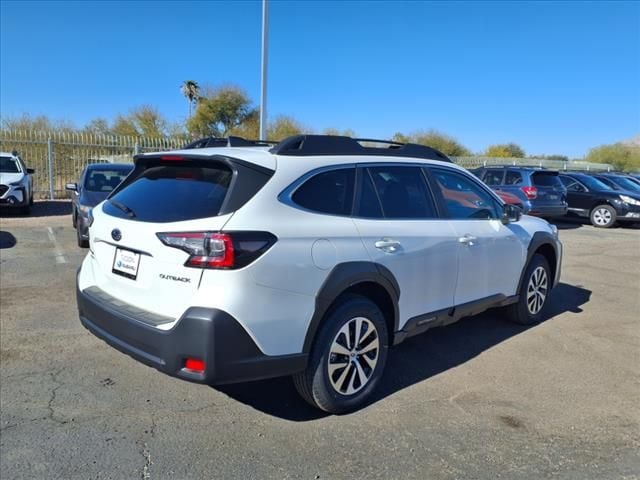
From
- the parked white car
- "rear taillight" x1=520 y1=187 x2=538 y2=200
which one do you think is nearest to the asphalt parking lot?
the parked white car

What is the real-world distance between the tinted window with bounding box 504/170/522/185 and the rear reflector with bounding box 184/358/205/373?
1352 cm

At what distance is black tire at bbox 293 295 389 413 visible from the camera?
123 inches

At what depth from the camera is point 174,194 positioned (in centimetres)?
313

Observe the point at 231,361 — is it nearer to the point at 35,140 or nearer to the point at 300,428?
the point at 300,428

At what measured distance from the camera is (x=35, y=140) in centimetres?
1756

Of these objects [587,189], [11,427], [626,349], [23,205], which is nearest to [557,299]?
[626,349]

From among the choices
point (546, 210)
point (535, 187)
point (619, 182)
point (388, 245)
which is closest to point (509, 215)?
point (388, 245)

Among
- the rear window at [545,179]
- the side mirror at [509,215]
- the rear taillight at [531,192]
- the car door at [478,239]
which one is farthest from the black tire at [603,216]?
the side mirror at [509,215]

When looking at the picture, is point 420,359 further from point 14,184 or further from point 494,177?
point 14,184

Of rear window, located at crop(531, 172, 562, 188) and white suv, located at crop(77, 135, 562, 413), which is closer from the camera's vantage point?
white suv, located at crop(77, 135, 562, 413)

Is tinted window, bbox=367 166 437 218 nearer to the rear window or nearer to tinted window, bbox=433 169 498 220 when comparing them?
tinted window, bbox=433 169 498 220

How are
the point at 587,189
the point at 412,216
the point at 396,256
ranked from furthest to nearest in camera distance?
the point at 587,189, the point at 412,216, the point at 396,256

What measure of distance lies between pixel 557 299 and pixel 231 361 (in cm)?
536

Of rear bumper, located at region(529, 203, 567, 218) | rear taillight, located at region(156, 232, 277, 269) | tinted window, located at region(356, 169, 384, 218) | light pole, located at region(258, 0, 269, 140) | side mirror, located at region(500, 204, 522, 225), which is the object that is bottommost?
rear bumper, located at region(529, 203, 567, 218)
